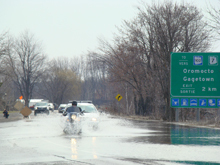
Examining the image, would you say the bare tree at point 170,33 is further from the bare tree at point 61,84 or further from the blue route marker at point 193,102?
the bare tree at point 61,84

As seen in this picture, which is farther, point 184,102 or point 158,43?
point 158,43

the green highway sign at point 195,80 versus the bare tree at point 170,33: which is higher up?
the bare tree at point 170,33

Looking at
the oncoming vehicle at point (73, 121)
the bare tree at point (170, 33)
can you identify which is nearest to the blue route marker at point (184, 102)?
the bare tree at point (170, 33)

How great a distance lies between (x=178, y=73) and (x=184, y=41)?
7.73 meters

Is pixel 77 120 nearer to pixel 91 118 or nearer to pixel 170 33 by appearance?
pixel 91 118

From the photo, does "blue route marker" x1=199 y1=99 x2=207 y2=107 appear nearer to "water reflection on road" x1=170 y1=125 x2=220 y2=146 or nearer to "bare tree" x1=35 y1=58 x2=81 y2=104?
"water reflection on road" x1=170 y1=125 x2=220 y2=146

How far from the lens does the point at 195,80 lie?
105 ft

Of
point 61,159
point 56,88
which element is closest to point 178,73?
point 61,159

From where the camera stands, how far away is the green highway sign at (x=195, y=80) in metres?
31.7

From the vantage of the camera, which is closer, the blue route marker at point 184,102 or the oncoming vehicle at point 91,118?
the oncoming vehicle at point 91,118

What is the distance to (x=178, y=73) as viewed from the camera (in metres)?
32.1

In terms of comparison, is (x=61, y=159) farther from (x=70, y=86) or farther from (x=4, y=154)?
(x=70, y=86)

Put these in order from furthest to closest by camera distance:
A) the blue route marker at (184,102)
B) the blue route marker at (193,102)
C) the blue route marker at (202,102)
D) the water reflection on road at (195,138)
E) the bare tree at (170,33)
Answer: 1. the bare tree at (170,33)
2. the blue route marker at (184,102)
3. the blue route marker at (193,102)
4. the blue route marker at (202,102)
5. the water reflection on road at (195,138)

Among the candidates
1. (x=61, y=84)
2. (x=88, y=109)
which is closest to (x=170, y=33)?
(x=88, y=109)
